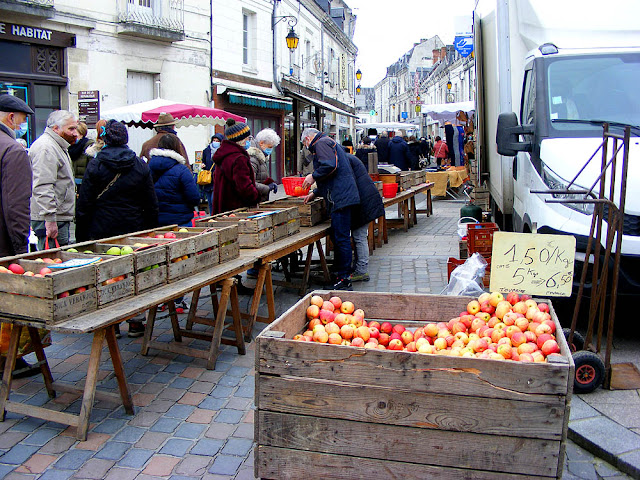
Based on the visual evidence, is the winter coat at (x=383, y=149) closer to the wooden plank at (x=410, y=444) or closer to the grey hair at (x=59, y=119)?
the grey hair at (x=59, y=119)

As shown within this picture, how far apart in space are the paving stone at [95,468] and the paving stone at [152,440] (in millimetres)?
235

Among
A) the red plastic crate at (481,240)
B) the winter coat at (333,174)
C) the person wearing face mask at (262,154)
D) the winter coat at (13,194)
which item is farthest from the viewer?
the person wearing face mask at (262,154)

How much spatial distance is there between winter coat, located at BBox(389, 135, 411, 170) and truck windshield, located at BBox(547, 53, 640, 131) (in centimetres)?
1068

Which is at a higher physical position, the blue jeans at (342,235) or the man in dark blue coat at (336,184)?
the man in dark blue coat at (336,184)

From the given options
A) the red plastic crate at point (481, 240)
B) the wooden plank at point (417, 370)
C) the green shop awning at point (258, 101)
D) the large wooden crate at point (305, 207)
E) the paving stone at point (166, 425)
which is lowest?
the paving stone at point (166, 425)

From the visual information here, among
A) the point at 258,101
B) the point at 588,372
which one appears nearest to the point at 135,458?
the point at 588,372

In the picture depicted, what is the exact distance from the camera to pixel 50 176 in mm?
5602

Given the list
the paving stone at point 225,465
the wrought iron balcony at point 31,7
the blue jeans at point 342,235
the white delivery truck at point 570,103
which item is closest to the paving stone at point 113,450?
the paving stone at point 225,465

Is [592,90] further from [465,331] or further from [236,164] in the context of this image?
[236,164]

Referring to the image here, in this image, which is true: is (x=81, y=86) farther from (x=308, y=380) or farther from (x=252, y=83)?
(x=308, y=380)

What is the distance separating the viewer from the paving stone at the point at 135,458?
11.4ft

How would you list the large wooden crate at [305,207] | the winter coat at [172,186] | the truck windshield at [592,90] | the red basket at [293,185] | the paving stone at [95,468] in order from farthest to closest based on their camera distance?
1. the red basket at [293,185]
2. the large wooden crate at [305,207]
3. the winter coat at [172,186]
4. the truck windshield at [592,90]
5. the paving stone at [95,468]

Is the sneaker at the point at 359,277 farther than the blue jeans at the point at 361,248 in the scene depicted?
Yes

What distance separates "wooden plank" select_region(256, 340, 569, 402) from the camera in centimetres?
250
